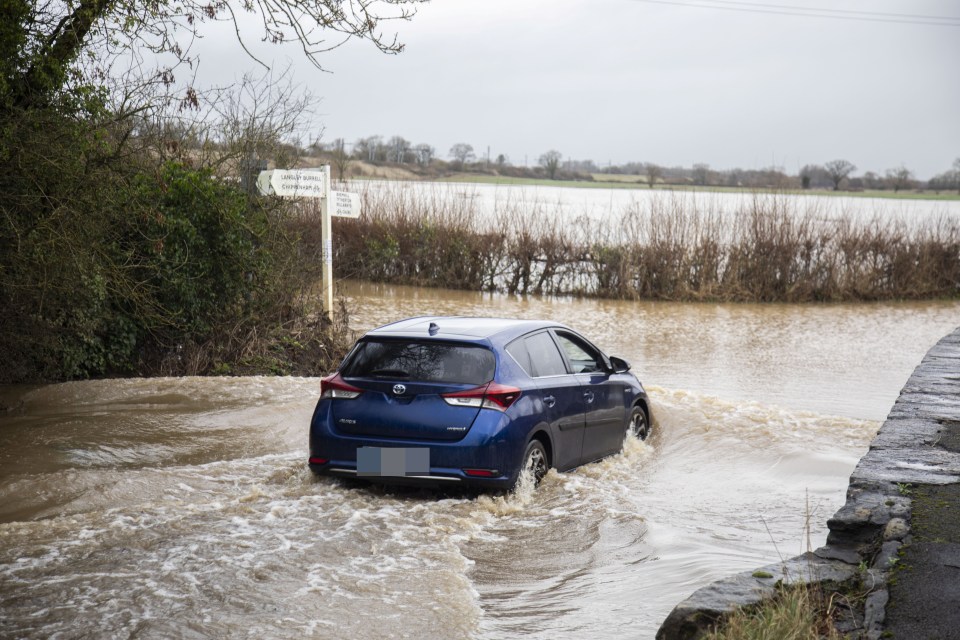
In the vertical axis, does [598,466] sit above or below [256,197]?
below

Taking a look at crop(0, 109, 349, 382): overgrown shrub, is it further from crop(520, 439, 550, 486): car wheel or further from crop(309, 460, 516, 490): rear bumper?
crop(520, 439, 550, 486): car wheel

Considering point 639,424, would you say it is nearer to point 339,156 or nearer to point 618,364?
point 618,364

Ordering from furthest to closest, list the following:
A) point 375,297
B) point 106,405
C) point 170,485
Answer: point 375,297
point 106,405
point 170,485

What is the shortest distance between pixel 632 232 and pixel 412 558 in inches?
909

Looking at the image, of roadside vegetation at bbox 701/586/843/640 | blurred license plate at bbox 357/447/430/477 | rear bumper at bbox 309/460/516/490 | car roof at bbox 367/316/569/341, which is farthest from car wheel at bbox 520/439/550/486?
roadside vegetation at bbox 701/586/843/640

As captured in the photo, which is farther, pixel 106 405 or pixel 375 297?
pixel 375 297

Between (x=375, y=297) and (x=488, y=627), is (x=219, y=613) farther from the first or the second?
(x=375, y=297)

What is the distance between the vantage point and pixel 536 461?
784cm

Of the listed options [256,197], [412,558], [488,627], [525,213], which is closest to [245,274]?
[256,197]

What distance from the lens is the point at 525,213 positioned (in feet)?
95.5

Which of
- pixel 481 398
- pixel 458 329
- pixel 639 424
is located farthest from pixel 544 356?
pixel 639 424

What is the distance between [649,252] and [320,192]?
1475 centimetres

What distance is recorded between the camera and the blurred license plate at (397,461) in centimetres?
732

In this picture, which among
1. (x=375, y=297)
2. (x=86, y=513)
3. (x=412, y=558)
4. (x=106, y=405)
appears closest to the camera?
(x=412, y=558)
